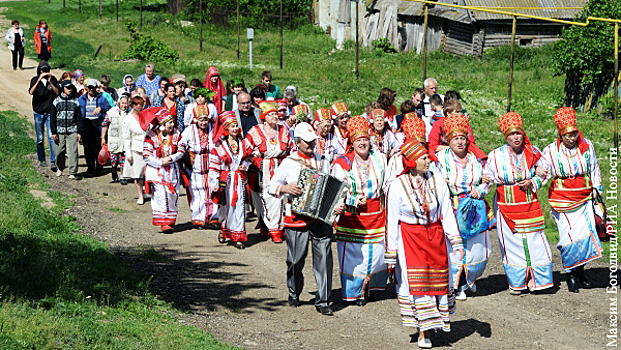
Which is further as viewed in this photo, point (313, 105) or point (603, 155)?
point (313, 105)

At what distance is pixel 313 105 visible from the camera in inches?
832

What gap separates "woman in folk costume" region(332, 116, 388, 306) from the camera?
27.1 ft

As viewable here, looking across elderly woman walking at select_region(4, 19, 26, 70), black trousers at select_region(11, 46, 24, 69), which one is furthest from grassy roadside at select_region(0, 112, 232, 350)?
black trousers at select_region(11, 46, 24, 69)

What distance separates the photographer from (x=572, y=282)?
30.6 feet

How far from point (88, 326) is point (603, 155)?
11.7 m

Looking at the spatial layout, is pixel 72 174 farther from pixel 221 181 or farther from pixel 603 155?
pixel 603 155

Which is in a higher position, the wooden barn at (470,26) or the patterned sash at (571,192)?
the wooden barn at (470,26)

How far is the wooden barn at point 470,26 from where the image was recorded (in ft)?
100

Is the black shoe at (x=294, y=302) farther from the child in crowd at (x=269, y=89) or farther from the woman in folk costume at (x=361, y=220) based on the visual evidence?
the child in crowd at (x=269, y=89)

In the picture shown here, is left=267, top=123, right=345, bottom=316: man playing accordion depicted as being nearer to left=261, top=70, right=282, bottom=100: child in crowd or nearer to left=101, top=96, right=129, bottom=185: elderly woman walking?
left=261, top=70, right=282, bottom=100: child in crowd

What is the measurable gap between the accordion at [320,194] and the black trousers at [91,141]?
28.7ft

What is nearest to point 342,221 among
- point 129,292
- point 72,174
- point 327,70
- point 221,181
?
point 129,292

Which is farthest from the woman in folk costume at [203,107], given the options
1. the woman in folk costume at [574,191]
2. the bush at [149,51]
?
the bush at [149,51]

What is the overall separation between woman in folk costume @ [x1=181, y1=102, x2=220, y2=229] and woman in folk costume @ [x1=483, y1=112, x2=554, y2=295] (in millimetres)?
4173
